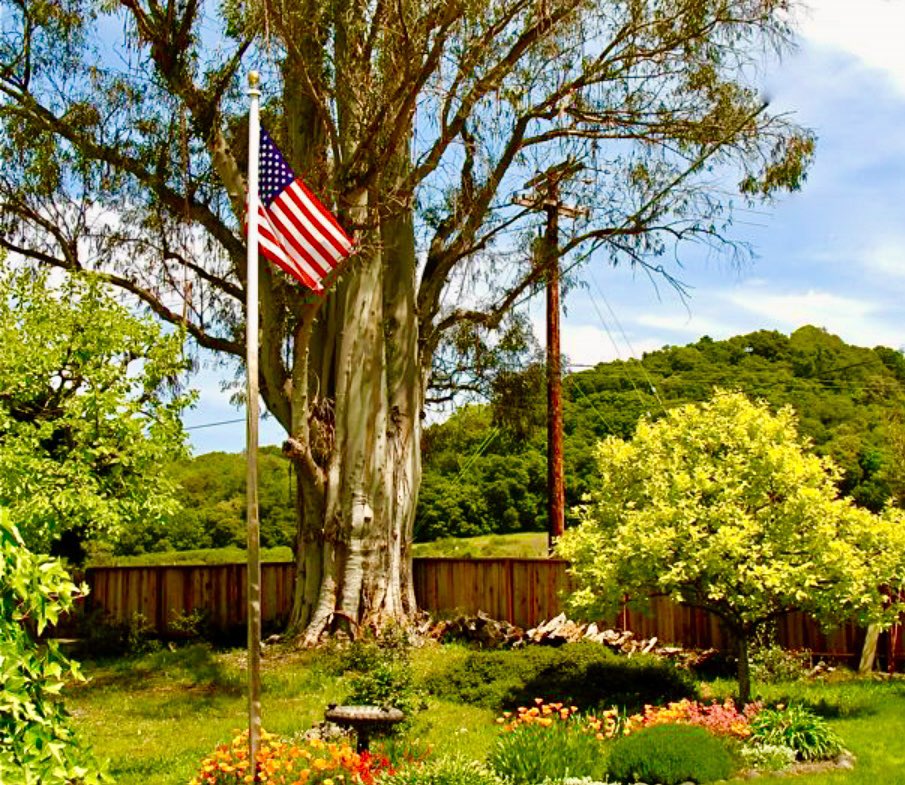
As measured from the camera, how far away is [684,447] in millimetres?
12031

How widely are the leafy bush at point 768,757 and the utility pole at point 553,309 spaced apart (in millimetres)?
9714

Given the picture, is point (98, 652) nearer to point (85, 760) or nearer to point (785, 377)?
point (85, 760)

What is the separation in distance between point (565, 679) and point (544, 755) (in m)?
3.97

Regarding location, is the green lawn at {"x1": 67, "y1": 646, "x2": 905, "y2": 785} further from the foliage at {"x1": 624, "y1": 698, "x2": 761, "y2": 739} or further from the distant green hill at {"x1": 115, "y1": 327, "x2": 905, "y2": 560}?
the distant green hill at {"x1": 115, "y1": 327, "x2": 905, "y2": 560}

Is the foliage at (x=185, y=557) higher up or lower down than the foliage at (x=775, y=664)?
higher up

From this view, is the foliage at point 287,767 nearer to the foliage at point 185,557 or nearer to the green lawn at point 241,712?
the green lawn at point 241,712

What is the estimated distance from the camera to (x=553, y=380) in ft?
67.3

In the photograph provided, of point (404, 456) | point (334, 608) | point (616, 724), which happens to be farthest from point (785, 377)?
point (616, 724)

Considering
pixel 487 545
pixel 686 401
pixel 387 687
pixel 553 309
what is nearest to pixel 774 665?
pixel 387 687

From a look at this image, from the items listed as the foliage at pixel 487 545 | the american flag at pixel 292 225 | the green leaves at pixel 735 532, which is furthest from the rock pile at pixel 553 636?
the foliage at pixel 487 545

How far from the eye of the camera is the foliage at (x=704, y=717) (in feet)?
32.9

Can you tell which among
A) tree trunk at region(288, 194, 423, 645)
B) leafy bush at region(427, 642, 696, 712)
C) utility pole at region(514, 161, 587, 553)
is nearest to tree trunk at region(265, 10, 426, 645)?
tree trunk at region(288, 194, 423, 645)

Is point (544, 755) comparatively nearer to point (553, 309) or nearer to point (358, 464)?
point (358, 464)

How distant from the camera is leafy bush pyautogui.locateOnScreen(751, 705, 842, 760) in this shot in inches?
373
